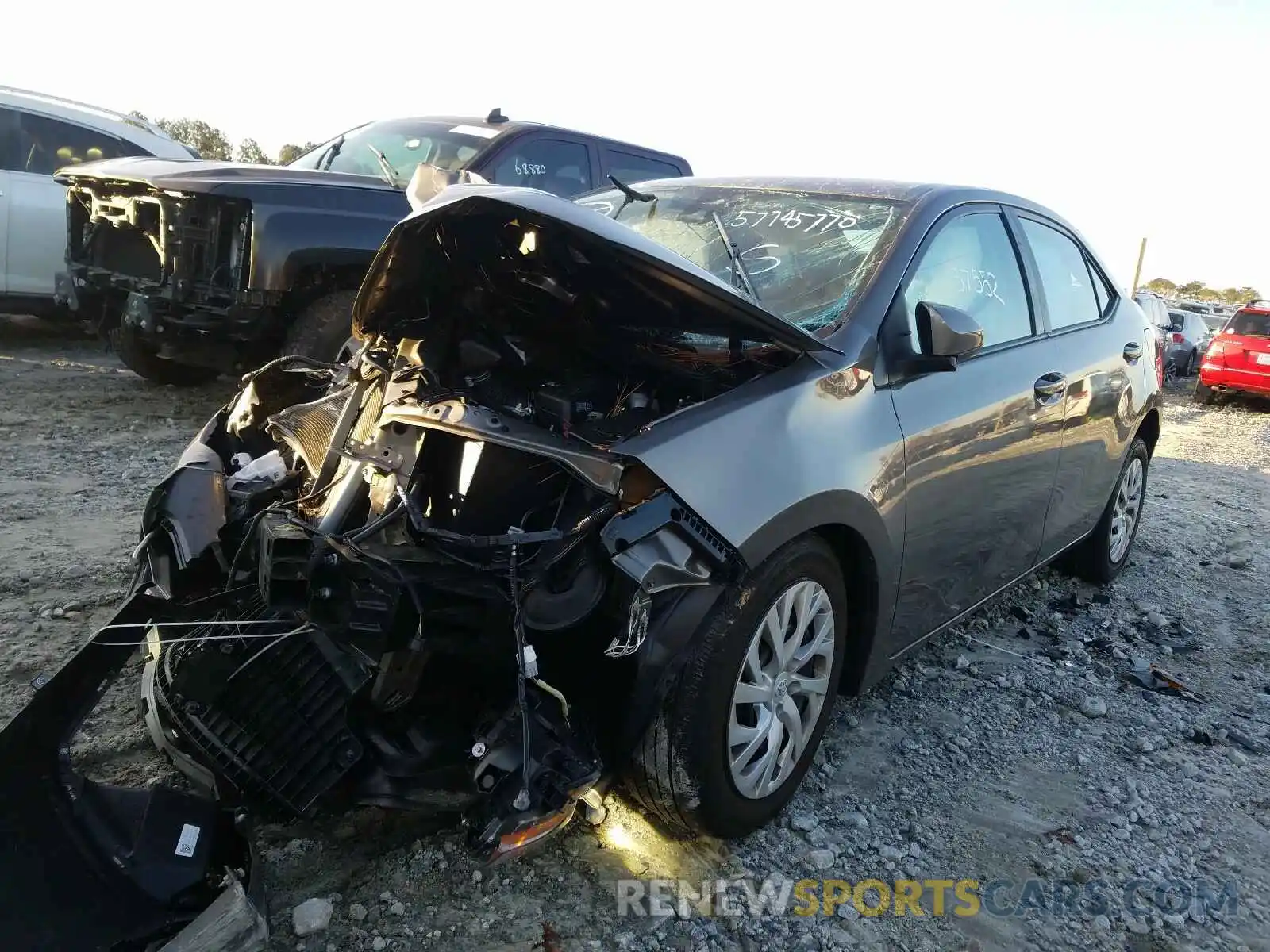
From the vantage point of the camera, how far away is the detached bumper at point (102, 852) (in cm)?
184

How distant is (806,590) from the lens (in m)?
2.52

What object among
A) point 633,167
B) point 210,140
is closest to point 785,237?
point 633,167

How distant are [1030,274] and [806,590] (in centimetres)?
199

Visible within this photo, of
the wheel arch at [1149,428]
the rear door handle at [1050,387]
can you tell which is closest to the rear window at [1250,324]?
the wheel arch at [1149,428]

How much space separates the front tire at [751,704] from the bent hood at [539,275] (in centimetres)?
63

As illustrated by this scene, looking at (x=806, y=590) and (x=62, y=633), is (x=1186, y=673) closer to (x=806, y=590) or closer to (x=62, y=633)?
(x=806, y=590)

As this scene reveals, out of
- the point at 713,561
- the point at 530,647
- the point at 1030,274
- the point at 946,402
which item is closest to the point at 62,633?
the point at 530,647

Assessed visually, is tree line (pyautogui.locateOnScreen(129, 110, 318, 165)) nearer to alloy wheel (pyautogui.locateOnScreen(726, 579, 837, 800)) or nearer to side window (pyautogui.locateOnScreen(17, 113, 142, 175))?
side window (pyautogui.locateOnScreen(17, 113, 142, 175))

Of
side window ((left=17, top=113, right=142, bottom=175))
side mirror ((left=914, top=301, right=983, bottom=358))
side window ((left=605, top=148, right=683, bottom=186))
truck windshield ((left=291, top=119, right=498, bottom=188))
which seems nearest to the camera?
side mirror ((left=914, top=301, right=983, bottom=358))

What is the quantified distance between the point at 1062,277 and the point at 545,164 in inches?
144

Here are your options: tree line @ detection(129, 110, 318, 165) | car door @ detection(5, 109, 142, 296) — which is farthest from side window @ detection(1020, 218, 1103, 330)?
tree line @ detection(129, 110, 318, 165)

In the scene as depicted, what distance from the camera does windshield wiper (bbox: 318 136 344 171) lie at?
6.43 metres

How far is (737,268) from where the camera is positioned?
3.04 m

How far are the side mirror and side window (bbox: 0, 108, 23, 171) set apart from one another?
775 centimetres
